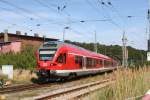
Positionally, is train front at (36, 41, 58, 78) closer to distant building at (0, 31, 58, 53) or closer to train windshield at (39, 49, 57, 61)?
train windshield at (39, 49, 57, 61)

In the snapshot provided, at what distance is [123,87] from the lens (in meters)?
11.8

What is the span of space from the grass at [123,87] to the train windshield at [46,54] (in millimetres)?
13884

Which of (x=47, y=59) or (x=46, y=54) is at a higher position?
(x=46, y=54)

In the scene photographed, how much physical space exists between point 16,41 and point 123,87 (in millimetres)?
55092

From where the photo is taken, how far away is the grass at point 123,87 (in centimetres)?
1158

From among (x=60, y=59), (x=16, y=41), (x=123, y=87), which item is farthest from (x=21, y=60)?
(x=123, y=87)

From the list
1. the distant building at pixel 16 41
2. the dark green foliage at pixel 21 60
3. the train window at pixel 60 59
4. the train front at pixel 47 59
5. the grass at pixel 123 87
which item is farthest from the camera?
the distant building at pixel 16 41

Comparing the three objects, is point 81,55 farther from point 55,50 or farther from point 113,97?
point 113,97

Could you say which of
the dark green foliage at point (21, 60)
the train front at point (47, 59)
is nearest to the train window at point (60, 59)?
the train front at point (47, 59)

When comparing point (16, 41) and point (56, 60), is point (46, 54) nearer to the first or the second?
point (56, 60)

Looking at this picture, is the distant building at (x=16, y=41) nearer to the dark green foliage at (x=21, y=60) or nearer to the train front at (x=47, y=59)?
the dark green foliage at (x=21, y=60)

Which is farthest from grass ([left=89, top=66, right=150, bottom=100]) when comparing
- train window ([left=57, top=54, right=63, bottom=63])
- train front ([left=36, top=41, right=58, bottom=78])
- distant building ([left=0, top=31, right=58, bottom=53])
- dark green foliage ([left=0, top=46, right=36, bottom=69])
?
distant building ([left=0, top=31, right=58, bottom=53])

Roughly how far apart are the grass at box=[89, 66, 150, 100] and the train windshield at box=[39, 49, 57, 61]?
13884 mm

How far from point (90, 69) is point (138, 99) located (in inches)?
971
